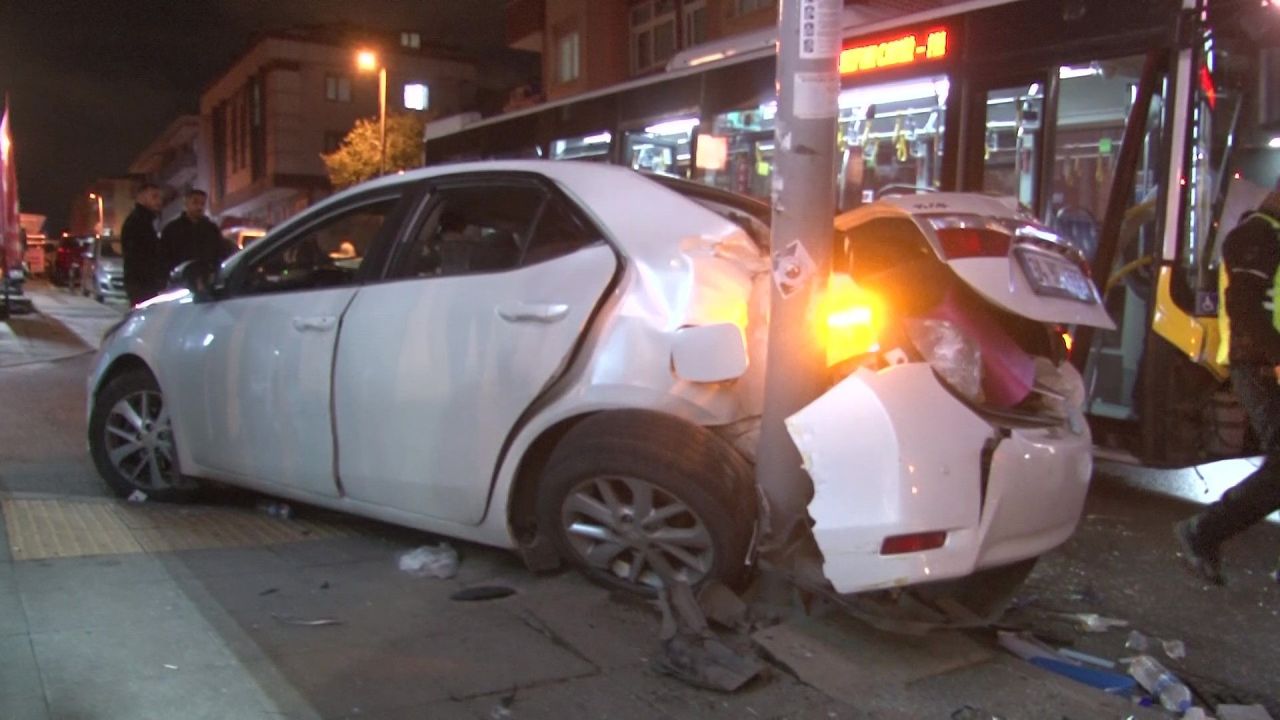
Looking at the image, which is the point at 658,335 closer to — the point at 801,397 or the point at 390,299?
the point at 801,397

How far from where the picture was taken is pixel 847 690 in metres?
3.39

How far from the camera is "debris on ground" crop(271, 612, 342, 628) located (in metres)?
3.87

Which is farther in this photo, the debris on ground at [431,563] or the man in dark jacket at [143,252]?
the man in dark jacket at [143,252]

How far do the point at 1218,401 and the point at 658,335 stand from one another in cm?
335

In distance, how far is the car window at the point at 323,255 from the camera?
4.90 meters

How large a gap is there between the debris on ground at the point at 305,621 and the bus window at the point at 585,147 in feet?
21.7

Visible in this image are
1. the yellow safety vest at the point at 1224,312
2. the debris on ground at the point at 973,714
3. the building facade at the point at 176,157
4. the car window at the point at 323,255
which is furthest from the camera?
the building facade at the point at 176,157

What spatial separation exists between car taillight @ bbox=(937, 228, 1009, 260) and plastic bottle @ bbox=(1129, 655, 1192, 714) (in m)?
1.45

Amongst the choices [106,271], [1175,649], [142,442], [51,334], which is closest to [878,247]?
[1175,649]

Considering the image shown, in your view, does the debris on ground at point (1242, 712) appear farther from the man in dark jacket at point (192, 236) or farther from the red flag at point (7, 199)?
the red flag at point (7, 199)

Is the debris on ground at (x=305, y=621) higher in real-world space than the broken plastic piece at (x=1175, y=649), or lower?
higher

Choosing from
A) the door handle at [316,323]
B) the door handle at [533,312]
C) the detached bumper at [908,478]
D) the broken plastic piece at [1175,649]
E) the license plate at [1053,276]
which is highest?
the license plate at [1053,276]

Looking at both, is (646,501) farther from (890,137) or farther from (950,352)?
(890,137)

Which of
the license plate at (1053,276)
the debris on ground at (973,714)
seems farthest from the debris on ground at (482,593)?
the license plate at (1053,276)
